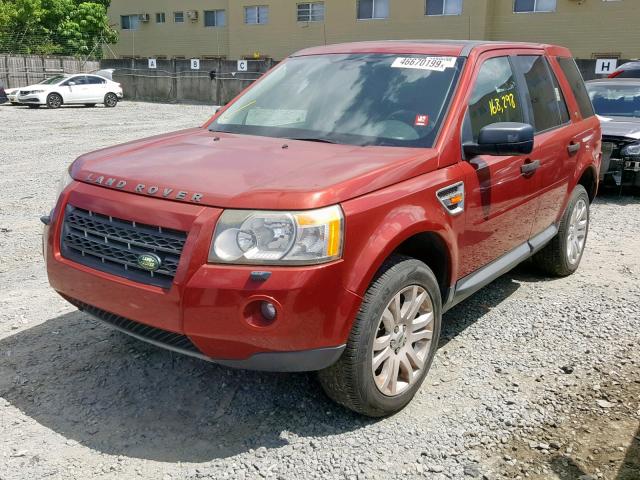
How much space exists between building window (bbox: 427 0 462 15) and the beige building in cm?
4

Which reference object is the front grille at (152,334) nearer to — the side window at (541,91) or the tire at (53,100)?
the side window at (541,91)

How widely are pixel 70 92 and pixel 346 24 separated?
13.3m

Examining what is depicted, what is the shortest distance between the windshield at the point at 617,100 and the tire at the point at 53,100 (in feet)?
70.3

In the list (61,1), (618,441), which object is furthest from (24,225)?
(61,1)

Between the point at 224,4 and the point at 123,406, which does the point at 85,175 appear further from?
the point at 224,4

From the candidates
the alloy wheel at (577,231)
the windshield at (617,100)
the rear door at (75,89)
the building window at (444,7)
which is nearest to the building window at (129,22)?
the rear door at (75,89)

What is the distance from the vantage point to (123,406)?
3.45 meters

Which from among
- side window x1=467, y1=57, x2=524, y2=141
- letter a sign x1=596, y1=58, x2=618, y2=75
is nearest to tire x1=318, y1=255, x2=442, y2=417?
side window x1=467, y1=57, x2=524, y2=141

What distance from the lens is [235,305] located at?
9.07ft

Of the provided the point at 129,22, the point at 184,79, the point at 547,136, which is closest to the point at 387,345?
the point at 547,136

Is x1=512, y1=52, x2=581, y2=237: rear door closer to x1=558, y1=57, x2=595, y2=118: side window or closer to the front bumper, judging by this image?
x1=558, y1=57, x2=595, y2=118: side window

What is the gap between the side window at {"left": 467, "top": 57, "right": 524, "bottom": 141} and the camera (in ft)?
12.9

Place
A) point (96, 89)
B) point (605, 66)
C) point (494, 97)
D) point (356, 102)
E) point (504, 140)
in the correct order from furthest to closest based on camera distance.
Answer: point (96, 89)
point (605, 66)
point (494, 97)
point (356, 102)
point (504, 140)

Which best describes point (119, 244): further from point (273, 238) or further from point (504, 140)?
point (504, 140)
